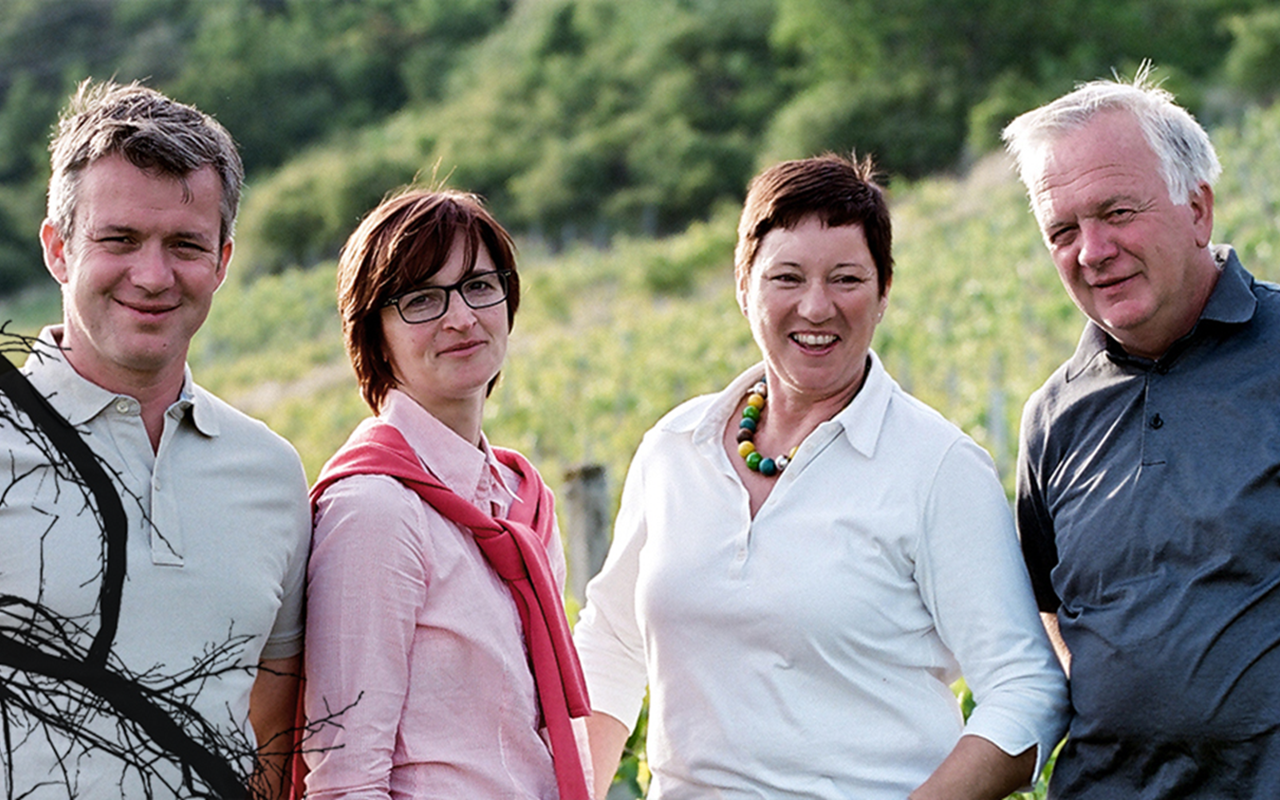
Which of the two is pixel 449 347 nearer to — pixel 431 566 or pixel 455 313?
pixel 455 313

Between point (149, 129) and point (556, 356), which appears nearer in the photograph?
point (149, 129)

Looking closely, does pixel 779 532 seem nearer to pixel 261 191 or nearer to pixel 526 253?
pixel 526 253

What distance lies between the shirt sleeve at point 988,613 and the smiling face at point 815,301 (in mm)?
275

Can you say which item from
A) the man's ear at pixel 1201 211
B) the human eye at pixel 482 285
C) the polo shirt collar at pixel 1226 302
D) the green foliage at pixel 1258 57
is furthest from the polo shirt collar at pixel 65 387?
the green foliage at pixel 1258 57

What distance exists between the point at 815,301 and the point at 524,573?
0.71m

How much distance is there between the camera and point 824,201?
7.70 feet

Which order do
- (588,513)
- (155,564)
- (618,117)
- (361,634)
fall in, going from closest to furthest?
(155,564)
(361,634)
(588,513)
(618,117)

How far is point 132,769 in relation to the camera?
1.75 metres

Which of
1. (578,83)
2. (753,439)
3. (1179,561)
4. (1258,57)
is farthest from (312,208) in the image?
(1179,561)

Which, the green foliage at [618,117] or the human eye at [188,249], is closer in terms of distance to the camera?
the human eye at [188,249]

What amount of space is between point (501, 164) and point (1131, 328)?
49.1m

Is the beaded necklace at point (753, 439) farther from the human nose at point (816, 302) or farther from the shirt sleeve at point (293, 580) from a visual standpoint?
the shirt sleeve at point (293, 580)

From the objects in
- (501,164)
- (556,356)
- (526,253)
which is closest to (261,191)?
(501,164)

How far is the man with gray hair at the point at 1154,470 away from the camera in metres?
2.04
